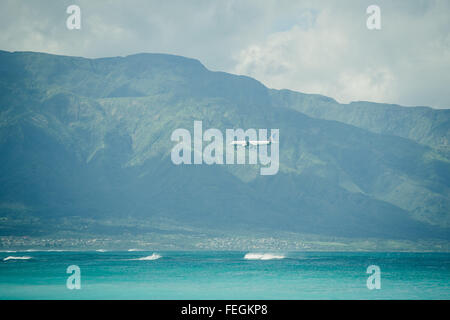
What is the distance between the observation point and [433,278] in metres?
111

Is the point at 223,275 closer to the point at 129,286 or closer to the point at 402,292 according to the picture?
the point at 129,286

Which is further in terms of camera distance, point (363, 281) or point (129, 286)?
point (363, 281)

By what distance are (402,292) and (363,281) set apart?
17916mm
